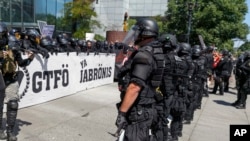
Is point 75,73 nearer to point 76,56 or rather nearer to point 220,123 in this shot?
point 76,56

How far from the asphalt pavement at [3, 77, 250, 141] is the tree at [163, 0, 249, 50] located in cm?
1754

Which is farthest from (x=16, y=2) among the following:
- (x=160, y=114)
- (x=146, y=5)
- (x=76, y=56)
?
(x=146, y=5)

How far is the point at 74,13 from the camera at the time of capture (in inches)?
1179

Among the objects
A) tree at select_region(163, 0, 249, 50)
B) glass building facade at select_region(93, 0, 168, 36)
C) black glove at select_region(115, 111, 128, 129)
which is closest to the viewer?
black glove at select_region(115, 111, 128, 129)

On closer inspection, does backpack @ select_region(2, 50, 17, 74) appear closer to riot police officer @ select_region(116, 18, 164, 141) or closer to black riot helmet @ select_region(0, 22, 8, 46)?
black riot helmet @ select_region(0, 22, 8, 46)

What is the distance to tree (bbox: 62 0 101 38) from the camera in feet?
98.5

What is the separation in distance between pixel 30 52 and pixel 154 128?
239 cm

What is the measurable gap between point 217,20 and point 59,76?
21.2 meters

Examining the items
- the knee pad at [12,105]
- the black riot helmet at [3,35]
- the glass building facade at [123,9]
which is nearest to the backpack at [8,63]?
the black riot helmet at [3,35]

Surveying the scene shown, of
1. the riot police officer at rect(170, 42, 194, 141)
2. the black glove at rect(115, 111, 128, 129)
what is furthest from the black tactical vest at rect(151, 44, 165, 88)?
the riot police officer at rect(170, 42, 194, 141)

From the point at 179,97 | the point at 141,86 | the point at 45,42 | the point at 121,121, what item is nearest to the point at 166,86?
the point at 179,97

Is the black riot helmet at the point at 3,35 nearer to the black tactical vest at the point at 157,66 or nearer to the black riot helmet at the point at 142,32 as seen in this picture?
the black riot helmet at the point at 142,32

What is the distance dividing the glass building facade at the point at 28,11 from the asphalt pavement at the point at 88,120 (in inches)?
700

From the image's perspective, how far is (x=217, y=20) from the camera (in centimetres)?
2592
